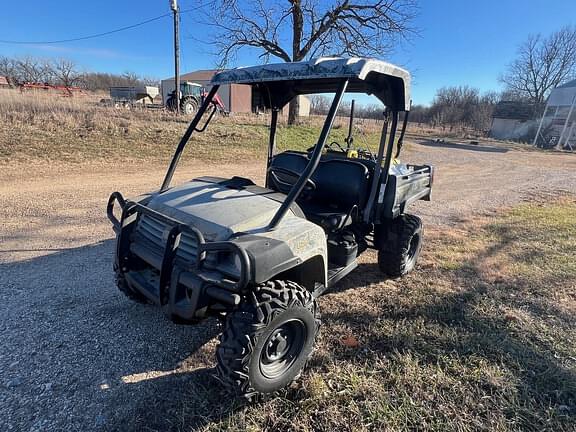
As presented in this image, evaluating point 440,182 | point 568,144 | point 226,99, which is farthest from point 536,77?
point 440,182

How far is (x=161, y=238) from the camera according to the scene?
2.20 meters

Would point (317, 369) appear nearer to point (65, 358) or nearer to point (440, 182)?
point (65, 358)

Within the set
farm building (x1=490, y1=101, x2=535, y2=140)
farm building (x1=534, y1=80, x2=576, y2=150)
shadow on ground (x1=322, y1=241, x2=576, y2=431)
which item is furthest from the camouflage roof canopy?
farm building (x1=490, y1=101, x2=535, y2=140)

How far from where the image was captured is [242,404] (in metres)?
1.97

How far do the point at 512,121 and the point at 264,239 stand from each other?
4644 cm

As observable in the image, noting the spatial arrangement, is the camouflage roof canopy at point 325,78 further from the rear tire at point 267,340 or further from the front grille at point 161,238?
the rear tire at point 267,340

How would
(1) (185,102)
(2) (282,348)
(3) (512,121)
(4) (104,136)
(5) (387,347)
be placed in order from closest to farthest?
(2) (282,348), (5) (387,347), (4) (104,136), (1) (185,102), (3) (512,121)

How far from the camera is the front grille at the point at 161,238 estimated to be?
2.05 metres

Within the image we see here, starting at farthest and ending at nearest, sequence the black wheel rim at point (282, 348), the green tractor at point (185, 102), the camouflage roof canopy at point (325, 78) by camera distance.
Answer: the green tractor at point (185, 102) → the camouflage roof canopy at point (325, 78) → the black wheel rim at point (282, 348)

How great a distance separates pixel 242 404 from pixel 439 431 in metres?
1.14

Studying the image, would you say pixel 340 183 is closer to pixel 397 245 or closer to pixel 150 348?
pixel 397 245

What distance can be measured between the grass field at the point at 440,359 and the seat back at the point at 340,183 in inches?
37.0

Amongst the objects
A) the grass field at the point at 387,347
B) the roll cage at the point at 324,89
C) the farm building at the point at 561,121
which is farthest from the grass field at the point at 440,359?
the farm building at the point at 561,121

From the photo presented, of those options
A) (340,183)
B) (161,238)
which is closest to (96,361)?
(161,238)
